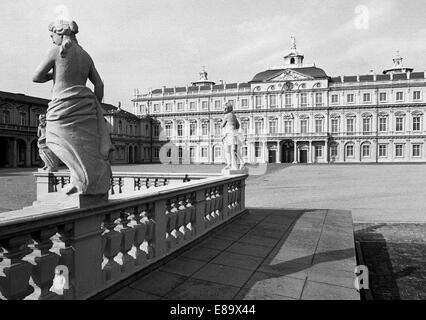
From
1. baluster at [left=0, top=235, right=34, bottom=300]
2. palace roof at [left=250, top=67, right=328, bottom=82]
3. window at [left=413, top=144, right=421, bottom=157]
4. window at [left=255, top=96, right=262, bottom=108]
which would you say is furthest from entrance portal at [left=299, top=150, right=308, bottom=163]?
baluster at [left=0, top=235, right=34, bottom=300]

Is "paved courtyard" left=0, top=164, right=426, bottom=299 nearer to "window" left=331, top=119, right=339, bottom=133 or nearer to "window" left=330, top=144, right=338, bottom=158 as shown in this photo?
"window" left=330, top=144, right=338, bottom=158

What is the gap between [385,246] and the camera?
21.5 feet

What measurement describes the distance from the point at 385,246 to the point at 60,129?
6.47 m

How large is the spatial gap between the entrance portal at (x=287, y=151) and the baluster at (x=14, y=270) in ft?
180

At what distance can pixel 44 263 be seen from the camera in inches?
87.7

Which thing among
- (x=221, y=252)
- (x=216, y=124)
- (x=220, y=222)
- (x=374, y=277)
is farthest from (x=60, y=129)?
(x=216, y=124)

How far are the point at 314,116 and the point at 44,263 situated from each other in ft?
185

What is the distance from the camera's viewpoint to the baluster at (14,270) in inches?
76.9

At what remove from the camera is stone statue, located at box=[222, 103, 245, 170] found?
25.6 feet

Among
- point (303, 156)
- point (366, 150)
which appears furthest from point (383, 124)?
point (303, 156)

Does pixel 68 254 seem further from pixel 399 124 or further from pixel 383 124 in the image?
pixel 399 124

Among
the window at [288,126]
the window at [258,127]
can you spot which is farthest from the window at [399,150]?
the window at [258,127]

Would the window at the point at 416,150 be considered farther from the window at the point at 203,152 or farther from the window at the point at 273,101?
the window at the point at 203,152
